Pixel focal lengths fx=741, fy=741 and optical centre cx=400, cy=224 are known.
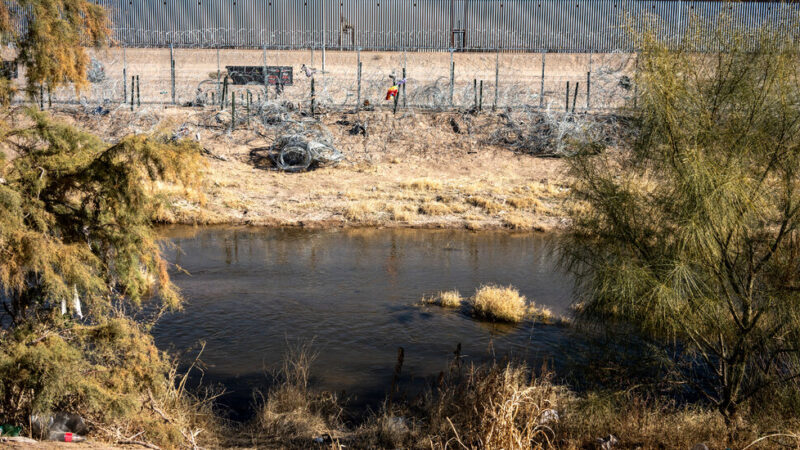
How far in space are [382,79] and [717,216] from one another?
29.8 metres

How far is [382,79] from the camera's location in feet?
123

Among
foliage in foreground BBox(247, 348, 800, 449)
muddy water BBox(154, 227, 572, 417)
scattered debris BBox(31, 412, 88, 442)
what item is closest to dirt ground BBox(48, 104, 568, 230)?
muddy water BBox(154, 227, 572, 417)

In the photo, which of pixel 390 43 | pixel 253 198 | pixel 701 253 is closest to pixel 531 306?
pixel 701 253

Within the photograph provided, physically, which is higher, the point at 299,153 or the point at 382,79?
the point at 382,79

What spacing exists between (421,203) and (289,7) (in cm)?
2300

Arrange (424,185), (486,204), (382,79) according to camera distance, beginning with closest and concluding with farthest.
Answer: (486,204), (424,185), (382,79)

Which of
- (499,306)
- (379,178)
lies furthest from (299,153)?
(499,306)

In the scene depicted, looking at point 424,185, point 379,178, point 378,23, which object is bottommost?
point 424,185

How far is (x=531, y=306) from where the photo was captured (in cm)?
1608

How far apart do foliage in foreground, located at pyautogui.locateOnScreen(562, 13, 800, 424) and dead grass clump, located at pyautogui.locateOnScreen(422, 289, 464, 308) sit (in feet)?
20.5

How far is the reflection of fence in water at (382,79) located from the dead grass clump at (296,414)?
22160 millimetres

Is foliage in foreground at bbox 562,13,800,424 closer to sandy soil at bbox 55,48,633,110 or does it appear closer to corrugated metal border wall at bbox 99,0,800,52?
sandy soil at bbox 55,48,633,110

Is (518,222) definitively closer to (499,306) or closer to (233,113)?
(499,306)

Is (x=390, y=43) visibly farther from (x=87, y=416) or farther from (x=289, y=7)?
(x=87, y=416)
